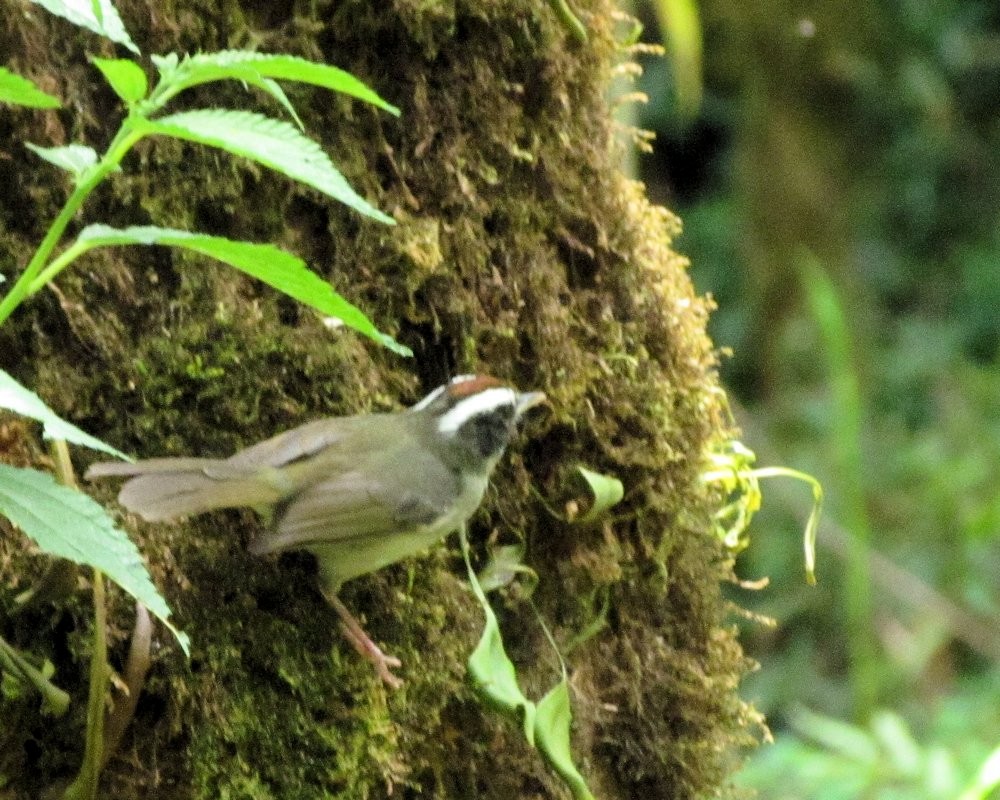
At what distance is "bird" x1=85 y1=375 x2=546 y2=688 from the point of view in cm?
156

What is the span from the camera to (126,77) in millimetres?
1217

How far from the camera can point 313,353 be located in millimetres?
1763

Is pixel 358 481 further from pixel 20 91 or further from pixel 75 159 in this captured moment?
pixel 20 91

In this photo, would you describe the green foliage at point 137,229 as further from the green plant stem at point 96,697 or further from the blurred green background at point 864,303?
the blurred green background at point 864,303

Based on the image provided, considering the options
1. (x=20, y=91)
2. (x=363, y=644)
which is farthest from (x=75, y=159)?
(x=363, y=644)

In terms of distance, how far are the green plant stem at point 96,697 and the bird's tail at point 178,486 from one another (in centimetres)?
10

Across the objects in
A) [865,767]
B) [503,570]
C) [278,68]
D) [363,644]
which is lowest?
[865,767]

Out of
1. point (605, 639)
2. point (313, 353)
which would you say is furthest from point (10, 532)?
point (605, 639)

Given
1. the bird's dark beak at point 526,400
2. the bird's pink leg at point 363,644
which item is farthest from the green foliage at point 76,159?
the bird's dark beak at point 526,400

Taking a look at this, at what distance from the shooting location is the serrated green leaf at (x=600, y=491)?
1.99 meters

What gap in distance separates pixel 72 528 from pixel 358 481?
0.62m

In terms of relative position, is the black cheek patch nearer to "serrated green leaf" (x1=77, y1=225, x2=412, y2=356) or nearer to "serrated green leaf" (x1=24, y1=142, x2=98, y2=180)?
"serrated green leaf" (x1=77, y1=225, x2=412, y2=356)

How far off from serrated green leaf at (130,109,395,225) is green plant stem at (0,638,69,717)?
0.64 metres

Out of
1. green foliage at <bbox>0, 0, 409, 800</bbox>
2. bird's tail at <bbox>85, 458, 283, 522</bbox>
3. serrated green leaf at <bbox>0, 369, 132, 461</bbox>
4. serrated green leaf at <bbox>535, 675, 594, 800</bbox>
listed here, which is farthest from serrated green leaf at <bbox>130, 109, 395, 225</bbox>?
serrated green leaf at <bbox>535, 675, 594, 800</bbox>
